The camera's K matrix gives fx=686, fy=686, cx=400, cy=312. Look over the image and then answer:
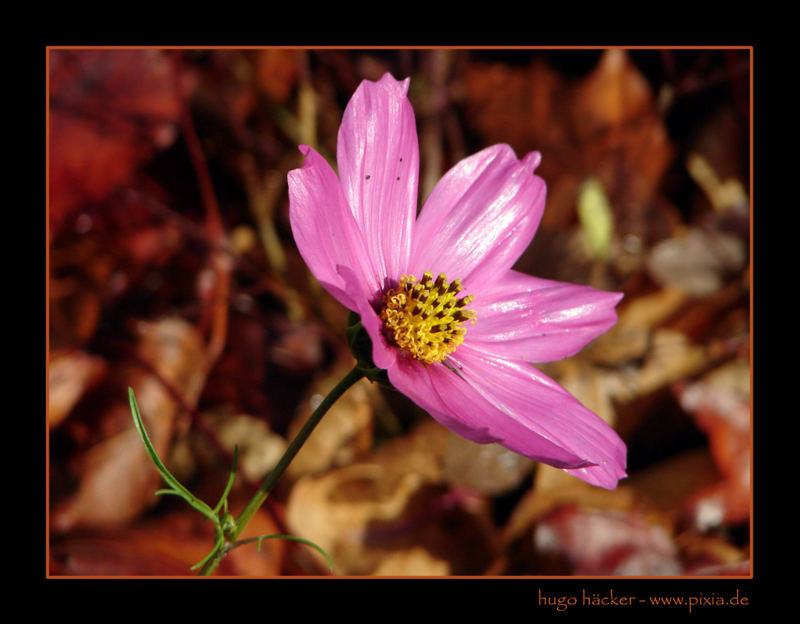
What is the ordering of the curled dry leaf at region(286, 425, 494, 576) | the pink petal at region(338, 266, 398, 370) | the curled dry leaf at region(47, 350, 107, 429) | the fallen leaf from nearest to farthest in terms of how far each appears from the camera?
the pink petal at region(338, 266, 398, 370), the curled dry leaf at region(286, 425, 494, 576), the curled dry leaf at region(47, 350, 107, 429), the fallen leaf

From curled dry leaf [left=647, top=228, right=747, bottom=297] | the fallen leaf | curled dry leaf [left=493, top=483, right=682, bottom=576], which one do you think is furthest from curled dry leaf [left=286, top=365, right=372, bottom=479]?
curled dry leaf [left=647, top=228, right=747, bottom=297]

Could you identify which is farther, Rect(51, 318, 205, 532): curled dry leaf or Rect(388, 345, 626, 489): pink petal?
Rect(51, 318, 205, 532): curled dry leaf

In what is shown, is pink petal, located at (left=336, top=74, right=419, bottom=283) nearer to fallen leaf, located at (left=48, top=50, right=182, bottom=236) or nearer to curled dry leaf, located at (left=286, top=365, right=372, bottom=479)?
curled dry leaf, located at (left=286, top=365, right=372, bottom=479)

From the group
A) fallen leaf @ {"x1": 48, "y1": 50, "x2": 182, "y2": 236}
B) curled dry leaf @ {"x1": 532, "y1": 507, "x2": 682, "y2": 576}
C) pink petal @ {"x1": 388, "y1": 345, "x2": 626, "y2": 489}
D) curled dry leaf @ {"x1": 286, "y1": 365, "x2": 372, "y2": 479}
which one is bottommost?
curled dry leaf @ {"x1": 532, "y1": 507, "x2": 682, "y2": 576}

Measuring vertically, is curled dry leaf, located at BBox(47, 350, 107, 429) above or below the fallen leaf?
below

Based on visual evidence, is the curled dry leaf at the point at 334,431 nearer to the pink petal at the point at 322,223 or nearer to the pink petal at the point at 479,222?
the pink petal at the point at 479,222

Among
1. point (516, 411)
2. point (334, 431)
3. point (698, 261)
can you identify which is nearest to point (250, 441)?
point (334, 431)

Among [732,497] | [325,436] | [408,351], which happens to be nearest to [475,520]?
[325,436]

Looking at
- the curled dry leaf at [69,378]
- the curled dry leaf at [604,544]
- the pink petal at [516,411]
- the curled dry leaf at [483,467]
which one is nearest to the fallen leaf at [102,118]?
the curled dry leaf at [69,378]
